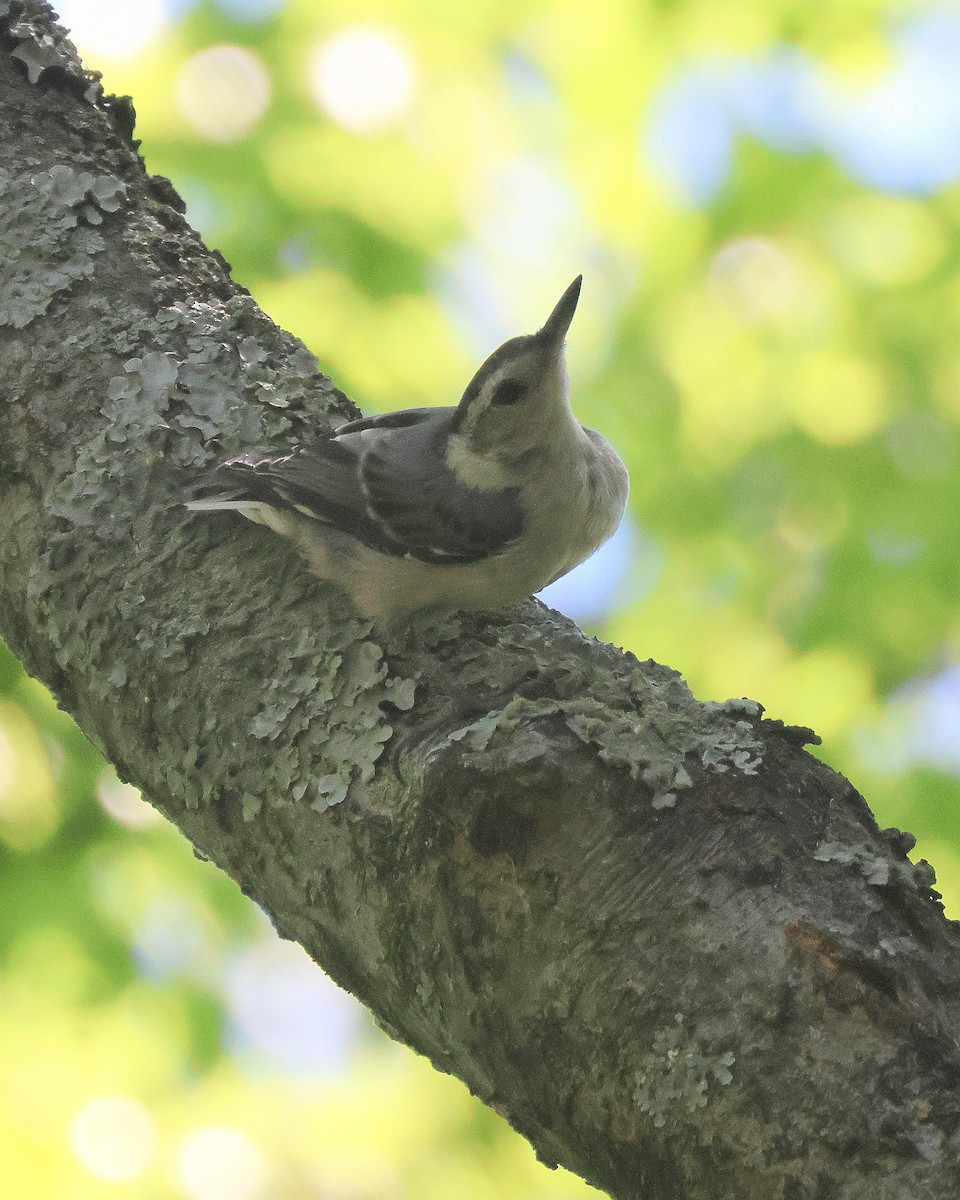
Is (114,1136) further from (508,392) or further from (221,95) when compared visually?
(221,95)

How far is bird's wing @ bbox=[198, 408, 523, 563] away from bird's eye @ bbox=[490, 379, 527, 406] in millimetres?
209

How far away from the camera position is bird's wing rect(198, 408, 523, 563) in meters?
2.88

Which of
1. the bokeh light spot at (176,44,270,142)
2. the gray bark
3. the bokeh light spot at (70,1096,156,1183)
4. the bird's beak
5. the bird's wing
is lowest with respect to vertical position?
the bokeh light spot at (70,1096,156,1183)

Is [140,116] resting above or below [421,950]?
above

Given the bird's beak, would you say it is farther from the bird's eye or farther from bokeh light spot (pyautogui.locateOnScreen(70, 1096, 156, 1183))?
bokeh light spot (pyautogui.locateOnScreen(70, 1096, 156, 1183))

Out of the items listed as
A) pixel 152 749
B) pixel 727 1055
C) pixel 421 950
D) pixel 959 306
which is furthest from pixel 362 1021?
pixel 959 306

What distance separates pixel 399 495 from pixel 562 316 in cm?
63

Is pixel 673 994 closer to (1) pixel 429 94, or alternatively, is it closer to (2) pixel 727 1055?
(2) pixel 727 1055

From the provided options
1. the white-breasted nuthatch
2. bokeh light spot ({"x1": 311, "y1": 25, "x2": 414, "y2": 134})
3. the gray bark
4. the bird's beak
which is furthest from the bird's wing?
bokeh light spot ({"x1": 311, "y1": 25, "x2": 414, "y2": 134})

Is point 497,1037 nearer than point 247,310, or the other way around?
point 497,1037

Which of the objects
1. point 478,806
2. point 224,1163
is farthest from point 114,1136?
point 478,806

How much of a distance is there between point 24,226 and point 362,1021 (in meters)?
3.03

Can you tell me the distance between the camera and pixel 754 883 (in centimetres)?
171

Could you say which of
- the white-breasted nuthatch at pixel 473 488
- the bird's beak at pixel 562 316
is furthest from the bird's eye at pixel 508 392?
the bird's beak at pixel 562 316
